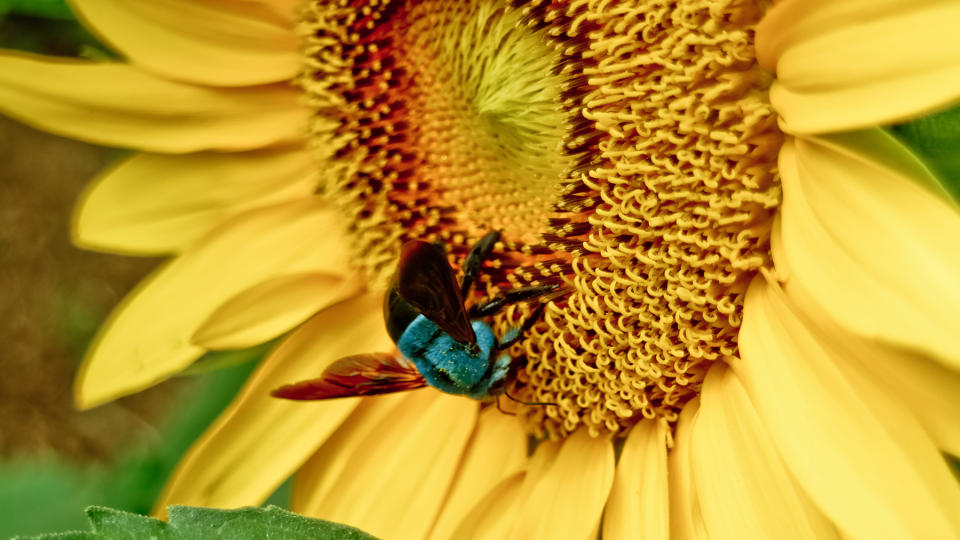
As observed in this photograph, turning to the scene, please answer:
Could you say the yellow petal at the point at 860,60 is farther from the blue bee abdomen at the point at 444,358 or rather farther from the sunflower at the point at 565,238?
the blue bee abdomen at the point at 444,358

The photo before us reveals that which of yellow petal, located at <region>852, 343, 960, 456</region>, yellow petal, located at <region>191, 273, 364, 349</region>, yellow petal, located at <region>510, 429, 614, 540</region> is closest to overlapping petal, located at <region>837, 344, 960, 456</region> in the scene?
yellow petal, located at <region>852, 343, 960, 456</region>

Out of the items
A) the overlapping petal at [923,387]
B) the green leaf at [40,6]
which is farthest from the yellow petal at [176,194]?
the overlapping petal at [923,387]

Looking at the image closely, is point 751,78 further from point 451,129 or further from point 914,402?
point 451,129

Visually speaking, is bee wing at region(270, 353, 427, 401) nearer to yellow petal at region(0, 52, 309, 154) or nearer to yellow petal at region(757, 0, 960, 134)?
yellow petal at region(0, 52, 309, 154)

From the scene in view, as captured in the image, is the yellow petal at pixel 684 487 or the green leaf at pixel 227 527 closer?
the green leaf at pixel 227 527

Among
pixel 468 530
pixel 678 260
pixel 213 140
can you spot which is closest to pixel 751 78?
pixel 678 260

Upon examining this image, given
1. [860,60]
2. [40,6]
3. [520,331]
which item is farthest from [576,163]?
[40,6]
